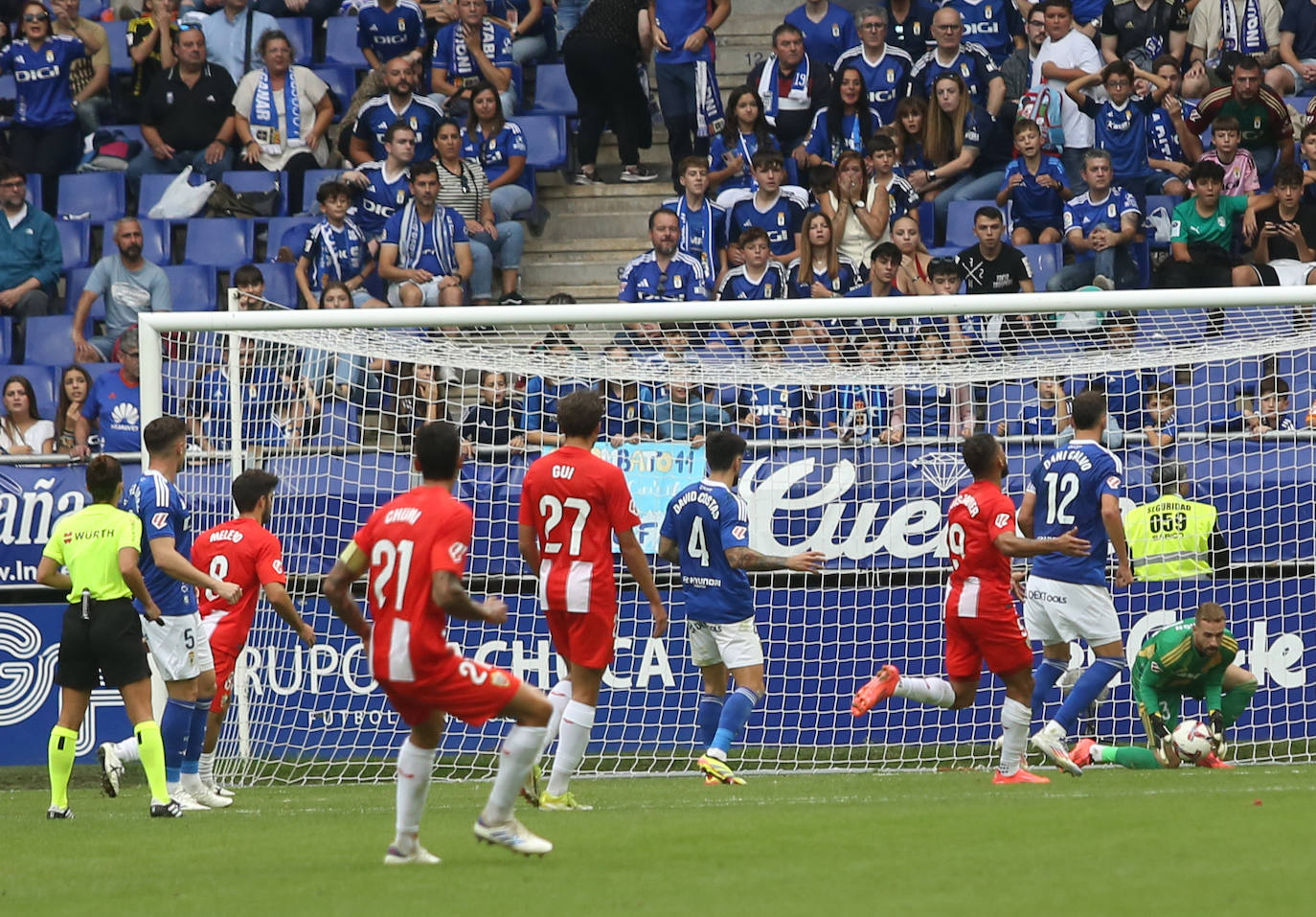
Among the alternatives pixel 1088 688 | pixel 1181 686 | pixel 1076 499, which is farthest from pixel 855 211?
pixel 1088 688

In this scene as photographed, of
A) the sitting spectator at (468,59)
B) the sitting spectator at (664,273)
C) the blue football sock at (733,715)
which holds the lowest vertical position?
the blue football sock at (733,715)

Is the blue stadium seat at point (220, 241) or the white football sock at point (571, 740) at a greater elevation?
the blue stadium seat at point (220, 241)

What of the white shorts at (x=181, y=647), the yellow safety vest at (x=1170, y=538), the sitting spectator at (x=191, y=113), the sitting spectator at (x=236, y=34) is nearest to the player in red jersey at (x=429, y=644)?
the white shorts at (x=181, y=647)

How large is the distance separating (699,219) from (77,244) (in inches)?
244

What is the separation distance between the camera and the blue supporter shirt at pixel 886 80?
16438 millimetres

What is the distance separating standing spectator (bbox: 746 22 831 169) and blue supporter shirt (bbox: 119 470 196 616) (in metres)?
8.53

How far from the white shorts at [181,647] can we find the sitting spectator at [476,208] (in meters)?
6.61

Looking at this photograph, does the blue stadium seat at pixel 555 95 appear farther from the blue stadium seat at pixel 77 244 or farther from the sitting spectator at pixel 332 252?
the blue stadium seat at pixel 77 244

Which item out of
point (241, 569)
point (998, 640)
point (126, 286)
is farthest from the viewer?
point (126, 286)

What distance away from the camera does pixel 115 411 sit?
14773mm

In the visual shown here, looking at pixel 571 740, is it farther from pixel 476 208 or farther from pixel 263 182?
pixel 263 182

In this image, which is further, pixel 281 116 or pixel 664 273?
pixel 281 116

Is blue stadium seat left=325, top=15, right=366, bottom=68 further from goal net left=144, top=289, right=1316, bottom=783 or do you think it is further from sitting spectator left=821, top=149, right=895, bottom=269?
goal net left=144, top=289, right=1316, bottom=783

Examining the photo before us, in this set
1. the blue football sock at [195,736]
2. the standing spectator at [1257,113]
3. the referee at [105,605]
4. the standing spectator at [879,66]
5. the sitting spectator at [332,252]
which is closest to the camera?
the referee at [105,605]
